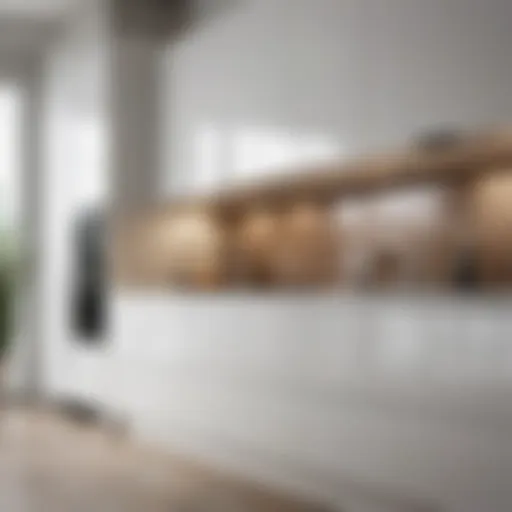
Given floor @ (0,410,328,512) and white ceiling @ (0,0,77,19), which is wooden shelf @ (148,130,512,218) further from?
white ceiling @ (0,0,77,19)

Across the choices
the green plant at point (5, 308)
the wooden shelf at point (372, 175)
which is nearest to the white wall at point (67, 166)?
the wooden shelf at point (372, 175)

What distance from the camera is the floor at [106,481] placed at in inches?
117

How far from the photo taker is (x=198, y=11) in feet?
13.3

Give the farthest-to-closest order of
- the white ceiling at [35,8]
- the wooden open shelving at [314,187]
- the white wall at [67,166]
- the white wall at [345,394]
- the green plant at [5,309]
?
1. the white ceiling at [35,8]
2. the white wall at [67,166]
3. the wooden open shelving at [314,187]
4. the green plant at [5,309]
5. the white wall at [345,394]

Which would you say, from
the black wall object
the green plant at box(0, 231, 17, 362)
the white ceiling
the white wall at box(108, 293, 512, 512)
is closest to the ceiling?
the white ceiling

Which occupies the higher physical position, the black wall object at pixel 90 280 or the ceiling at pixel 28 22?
the ceiling at pixel 28 22

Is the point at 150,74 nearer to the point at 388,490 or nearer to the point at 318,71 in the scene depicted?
the point at 318,71

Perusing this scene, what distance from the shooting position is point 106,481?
3.33 metres

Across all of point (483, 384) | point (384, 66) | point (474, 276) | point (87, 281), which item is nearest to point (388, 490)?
point (483, 384)

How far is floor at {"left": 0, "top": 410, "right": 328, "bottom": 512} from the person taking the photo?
2.96 meters

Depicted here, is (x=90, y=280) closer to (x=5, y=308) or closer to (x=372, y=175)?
(x=372, y=175)

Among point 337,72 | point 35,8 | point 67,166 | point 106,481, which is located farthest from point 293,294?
point 35,8

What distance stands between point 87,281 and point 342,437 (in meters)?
2.54

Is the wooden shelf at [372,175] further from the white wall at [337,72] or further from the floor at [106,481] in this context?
the floor at [106,481]
